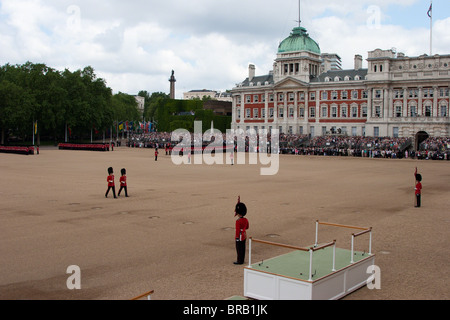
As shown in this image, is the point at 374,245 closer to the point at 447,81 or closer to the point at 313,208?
the point at 313,208

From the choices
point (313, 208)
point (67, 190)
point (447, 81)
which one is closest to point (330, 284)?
point (313, 208)

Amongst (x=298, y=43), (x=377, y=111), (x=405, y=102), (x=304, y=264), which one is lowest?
(x=304, y=264)

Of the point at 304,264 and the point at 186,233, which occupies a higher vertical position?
the point at 304,264

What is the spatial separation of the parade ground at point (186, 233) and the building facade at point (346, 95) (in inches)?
2148

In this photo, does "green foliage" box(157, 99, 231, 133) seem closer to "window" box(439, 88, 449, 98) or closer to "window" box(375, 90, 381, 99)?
"window" box(375, 90, 381, 99)

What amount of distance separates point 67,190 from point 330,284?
68.7 ft

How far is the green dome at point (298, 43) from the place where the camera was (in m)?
96.6

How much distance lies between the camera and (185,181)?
1305 inches

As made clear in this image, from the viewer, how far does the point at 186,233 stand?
16688 millimetres

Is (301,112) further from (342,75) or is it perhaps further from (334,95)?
(342,75)

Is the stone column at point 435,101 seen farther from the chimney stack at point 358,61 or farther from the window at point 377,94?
the chimney stack at point 358,61

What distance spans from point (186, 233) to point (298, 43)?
86742 millimetres

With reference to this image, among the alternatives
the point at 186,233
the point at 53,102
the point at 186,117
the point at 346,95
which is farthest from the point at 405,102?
the point at 186,233
